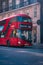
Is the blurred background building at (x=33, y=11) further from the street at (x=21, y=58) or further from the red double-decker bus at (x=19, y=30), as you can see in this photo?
the street at (x=21, y=58)

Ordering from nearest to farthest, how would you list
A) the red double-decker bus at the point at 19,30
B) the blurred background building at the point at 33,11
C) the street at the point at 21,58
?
1. the street at the point at 21,58
2. the red double-decker bus at the point at 19,30
3. the blurred background building at the point at 33,11

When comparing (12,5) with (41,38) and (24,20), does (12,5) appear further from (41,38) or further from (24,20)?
(24,20)

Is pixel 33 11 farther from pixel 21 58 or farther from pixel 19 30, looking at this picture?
pixel 21 58

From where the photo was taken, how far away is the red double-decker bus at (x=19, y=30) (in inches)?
1119

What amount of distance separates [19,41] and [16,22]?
1936 millimetres

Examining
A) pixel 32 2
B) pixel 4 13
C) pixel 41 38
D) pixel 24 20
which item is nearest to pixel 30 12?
pixel 32 2

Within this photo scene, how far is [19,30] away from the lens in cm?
2839

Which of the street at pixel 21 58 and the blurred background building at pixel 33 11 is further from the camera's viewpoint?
the blurred background building at pixel 33 11

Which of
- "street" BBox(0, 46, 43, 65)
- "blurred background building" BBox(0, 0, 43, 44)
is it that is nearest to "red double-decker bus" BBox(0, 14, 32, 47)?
"blurred background building" BBox(0, 0, 43, 44)

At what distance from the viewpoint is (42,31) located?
38188 mm

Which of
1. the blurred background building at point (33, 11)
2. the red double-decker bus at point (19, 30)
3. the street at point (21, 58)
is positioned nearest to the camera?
the street at point (21, 58)

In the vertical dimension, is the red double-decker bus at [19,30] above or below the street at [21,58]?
above

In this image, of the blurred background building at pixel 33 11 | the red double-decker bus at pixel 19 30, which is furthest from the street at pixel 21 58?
the blurred background building at pixel 33 11

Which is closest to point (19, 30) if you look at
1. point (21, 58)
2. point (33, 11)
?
point (33, 11)
